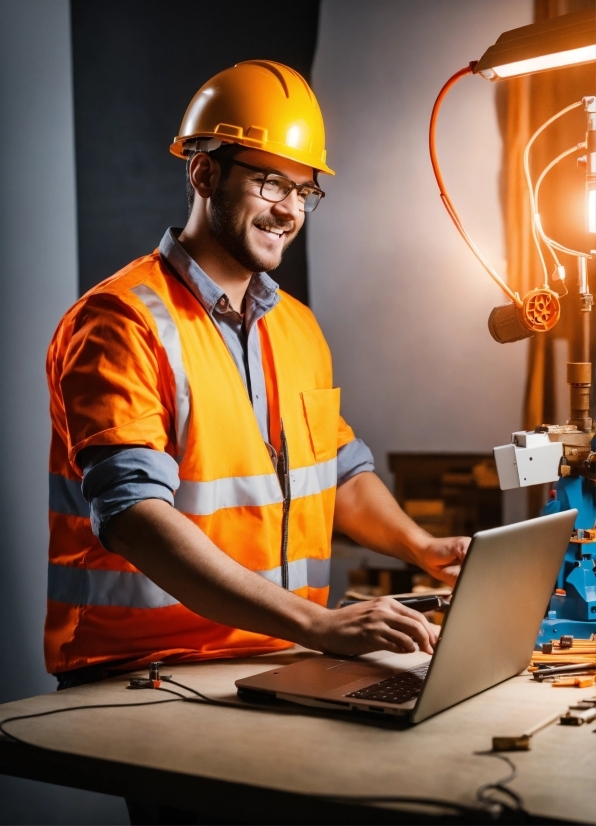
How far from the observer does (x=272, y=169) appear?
188 cm

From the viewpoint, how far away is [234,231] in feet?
6.15

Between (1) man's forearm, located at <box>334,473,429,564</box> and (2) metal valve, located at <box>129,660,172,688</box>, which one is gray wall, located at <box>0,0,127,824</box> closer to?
(1) man's forearm, located at <box>334,473,429,564</box>

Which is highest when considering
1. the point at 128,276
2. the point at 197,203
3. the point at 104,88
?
the point at 104,88

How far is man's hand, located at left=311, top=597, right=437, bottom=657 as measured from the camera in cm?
138

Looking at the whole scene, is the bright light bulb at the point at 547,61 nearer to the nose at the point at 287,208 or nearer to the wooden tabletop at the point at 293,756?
the nose at the point at 287,208

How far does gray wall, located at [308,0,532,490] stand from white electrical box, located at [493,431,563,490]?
2.32 feet

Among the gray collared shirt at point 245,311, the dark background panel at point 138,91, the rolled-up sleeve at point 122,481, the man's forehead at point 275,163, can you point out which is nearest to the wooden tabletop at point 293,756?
the rolled-up sleeve at point 122,481

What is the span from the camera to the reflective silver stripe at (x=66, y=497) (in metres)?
1.74

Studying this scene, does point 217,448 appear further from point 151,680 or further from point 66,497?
point 151,680

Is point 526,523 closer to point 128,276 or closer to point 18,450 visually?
point 128,276

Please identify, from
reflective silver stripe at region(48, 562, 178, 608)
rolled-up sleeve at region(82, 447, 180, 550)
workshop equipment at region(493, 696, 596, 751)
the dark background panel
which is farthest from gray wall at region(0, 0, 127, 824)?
workshop equipment at region(493, 696, 596, 751)

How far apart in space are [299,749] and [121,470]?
1.83 feet

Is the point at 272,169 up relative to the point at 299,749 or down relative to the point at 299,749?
up

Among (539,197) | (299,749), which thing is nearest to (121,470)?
(299,749)
